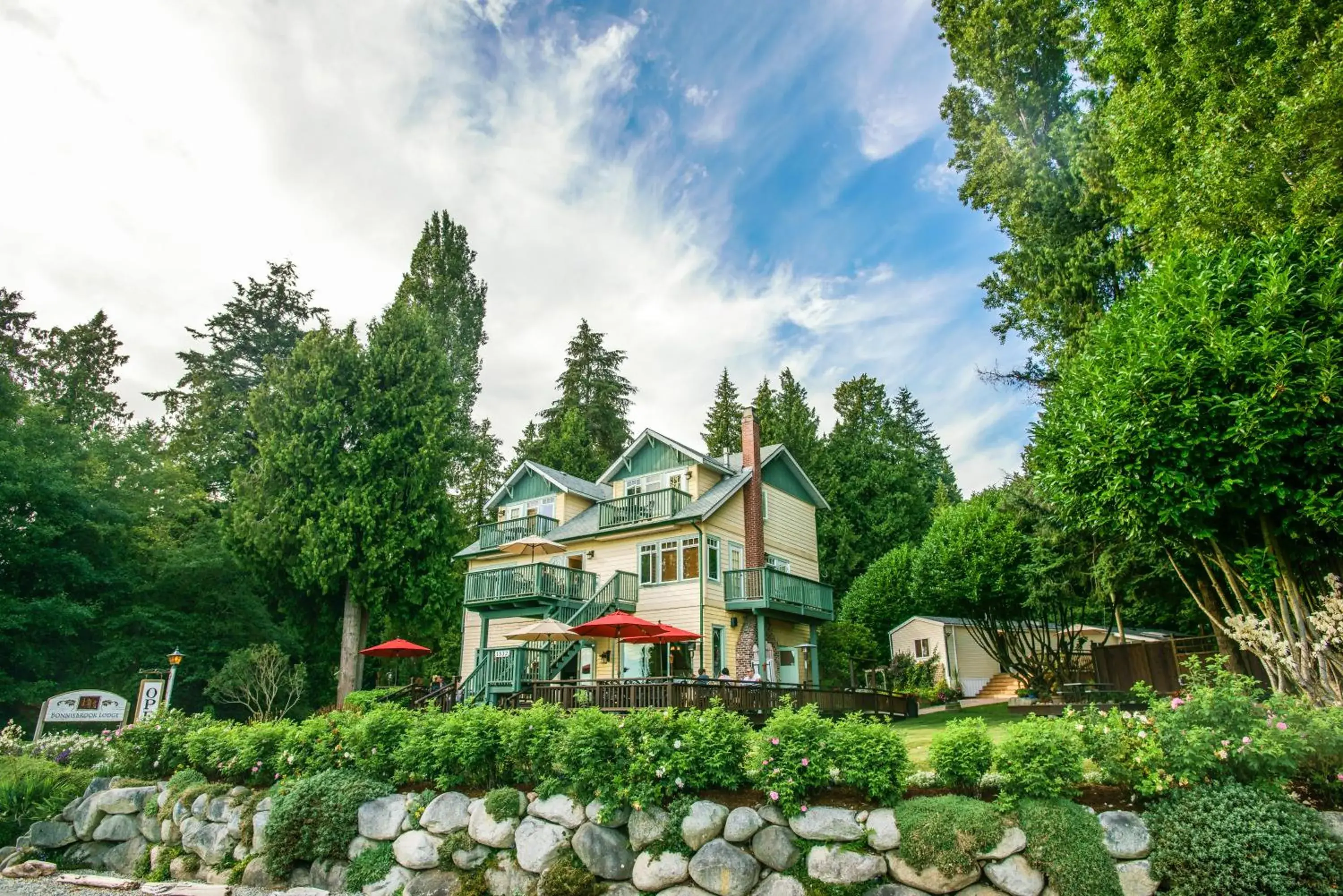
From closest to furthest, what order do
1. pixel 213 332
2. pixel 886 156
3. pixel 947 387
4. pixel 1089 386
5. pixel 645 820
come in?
1. pixel 645 820
2. pixel 1089 386
3. pixel 886 156
4. pixel 947 387
5. pixel 213 332

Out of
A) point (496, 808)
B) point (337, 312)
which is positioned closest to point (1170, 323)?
point (496, 808)

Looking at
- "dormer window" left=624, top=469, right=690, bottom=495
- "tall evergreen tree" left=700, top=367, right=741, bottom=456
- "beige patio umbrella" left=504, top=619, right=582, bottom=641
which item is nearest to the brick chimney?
"dormer window" left=624, top=469, right=690, bottom=495

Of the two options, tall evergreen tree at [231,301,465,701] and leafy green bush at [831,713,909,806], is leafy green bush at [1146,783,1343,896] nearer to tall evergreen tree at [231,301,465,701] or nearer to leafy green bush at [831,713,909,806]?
leafy green bush at [831,713,909,806]

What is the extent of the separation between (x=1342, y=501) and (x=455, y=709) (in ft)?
38.3

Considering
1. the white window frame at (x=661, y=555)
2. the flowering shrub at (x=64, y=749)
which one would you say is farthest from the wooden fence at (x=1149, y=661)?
the flowering shrub at (x=64, y=749)

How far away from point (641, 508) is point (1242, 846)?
1690 centimetres

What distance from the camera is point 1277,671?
948cm

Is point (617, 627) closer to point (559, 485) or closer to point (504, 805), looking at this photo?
point (504, 805)

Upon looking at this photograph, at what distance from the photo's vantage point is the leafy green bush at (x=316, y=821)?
362 inches

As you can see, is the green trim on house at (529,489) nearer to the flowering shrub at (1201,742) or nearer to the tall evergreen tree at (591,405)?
the tall evergreen tree at (591,405)

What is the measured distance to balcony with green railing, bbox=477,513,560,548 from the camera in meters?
24.6

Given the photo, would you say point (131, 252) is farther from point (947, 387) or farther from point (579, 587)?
point (947, 387)

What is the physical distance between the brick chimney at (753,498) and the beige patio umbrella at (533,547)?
5.94 metres

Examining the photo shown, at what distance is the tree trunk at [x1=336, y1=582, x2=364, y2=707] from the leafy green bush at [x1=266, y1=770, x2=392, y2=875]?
15012 mm
